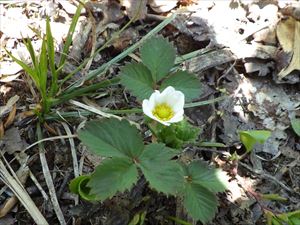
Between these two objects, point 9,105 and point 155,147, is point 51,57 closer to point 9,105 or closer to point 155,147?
point 9,105

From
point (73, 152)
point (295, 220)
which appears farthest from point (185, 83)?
point (295, 220)

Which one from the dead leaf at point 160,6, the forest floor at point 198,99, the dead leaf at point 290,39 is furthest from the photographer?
the dead leaf at point 160,6

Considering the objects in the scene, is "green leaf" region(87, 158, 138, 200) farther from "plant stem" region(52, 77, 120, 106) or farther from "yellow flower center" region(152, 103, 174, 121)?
"plant stem" region(52, 77, 120, 106)

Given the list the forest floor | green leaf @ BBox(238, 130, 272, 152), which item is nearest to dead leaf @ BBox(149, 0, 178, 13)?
the forest floor

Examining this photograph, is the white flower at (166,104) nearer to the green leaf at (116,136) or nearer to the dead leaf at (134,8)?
the green leaf at (116,136)

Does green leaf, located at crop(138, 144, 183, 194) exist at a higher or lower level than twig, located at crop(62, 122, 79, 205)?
higher

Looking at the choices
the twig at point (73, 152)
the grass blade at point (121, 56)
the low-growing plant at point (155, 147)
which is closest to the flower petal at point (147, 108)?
the low-growing plant at point (155, 147)
